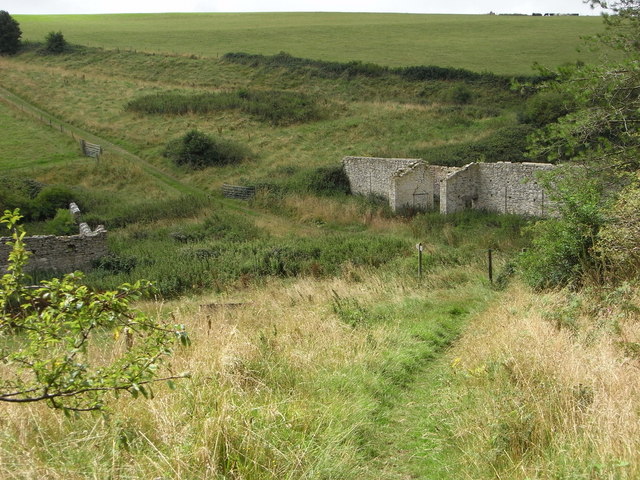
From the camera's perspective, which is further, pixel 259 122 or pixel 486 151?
pixel 259 122

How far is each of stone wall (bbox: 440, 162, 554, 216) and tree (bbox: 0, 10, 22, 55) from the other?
51185 mm

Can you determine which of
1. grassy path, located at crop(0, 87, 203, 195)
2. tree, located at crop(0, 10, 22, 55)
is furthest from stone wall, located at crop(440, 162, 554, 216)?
tree, located at crop(0, 10, 22, 55)

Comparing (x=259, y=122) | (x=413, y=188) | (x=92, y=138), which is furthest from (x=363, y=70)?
(x=413, y=188)

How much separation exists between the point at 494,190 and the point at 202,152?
14.8 m

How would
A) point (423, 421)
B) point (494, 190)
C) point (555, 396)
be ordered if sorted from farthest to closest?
point (494, 190), point (423, 421), point (555, 396)

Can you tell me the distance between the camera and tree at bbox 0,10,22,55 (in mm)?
56312

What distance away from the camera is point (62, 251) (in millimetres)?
16672

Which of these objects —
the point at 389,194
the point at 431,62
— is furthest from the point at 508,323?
the point at 431,62

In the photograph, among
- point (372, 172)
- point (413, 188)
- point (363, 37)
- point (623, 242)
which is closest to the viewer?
point (623, 242)

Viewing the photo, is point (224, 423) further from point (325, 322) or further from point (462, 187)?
point (462, 187)

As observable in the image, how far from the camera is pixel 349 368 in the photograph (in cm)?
619

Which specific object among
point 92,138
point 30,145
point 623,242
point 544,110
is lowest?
point 623,242

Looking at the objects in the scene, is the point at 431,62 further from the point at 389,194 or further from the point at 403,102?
the point at 389,194

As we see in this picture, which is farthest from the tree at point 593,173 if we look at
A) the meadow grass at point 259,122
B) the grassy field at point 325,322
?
the meadow grass at point 259,122
